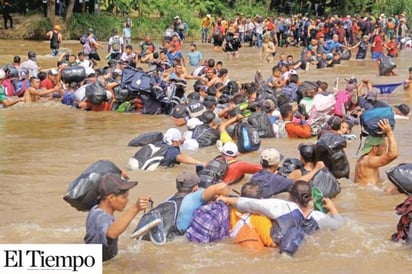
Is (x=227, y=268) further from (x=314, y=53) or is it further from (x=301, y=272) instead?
(x=314, y=53)

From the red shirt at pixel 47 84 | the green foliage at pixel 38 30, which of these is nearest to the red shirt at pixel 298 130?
the red shirt at pixel 47 84

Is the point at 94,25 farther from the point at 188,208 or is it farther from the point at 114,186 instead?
the point at 114,186

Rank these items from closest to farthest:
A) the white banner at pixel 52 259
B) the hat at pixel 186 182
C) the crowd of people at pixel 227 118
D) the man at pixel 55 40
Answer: the white banner at pixel 52 259 < the crowd of people at pixel 227 118 < the hat at pixel 186 182 < the man at pixel 55 40

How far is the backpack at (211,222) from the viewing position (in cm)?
686

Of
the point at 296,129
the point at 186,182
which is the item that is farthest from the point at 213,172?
the point at 296,129

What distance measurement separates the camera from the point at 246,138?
11.1m

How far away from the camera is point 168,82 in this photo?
1503cm

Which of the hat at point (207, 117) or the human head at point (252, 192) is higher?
the human head at point (252, 192)

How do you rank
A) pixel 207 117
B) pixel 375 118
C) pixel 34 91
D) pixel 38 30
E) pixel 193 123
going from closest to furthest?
1. pixel 375 118
2. pixel 207 117
3. pixel 193 123
4. pixel 34 91
5. pixel 38 30

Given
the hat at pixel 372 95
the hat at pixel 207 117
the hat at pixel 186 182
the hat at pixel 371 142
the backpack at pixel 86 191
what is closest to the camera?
the backpack at pixel 86 191

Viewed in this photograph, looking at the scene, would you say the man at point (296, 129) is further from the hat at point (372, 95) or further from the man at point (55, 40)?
the man at point (55, 40)

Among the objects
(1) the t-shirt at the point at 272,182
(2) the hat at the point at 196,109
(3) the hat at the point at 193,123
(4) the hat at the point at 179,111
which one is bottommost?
(4) the hat at the point at 179,111

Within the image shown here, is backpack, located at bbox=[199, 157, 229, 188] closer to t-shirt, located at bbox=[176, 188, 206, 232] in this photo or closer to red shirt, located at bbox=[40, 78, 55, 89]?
t-shirt, located at bbox=[176, 188, 206, 232]

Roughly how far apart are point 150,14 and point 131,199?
2740cm
